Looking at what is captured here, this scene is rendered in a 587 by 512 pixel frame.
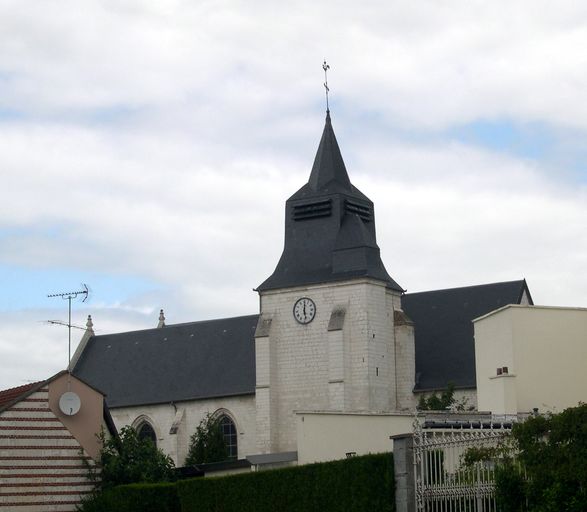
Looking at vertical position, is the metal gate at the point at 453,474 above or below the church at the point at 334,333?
below

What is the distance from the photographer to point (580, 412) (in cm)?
1933

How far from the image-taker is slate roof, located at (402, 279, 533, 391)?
186ft

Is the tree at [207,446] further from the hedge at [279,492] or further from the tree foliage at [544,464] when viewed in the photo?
the tree foliage at [544,464]

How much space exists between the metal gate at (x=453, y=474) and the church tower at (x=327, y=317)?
105 ft

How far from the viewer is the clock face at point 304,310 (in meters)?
56.2

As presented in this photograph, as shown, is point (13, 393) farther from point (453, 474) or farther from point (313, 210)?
point (313, 210)

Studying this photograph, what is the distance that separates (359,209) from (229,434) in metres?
11.5

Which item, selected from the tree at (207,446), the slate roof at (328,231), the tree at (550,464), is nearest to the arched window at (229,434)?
the tree at (207,446)

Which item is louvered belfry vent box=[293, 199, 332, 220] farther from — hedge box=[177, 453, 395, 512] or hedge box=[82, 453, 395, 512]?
hedge box=[177, 453, 395, 512]

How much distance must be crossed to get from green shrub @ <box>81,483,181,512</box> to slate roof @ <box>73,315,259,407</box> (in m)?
29.1

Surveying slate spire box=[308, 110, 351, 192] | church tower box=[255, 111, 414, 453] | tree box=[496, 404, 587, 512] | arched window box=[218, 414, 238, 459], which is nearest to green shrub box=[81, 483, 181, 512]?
tree box=[496, 404, 587, 512]

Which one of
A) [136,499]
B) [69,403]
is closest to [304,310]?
[69,403]

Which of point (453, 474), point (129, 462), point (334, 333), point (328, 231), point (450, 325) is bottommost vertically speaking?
point (453, 474)

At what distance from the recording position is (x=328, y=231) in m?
56.6
